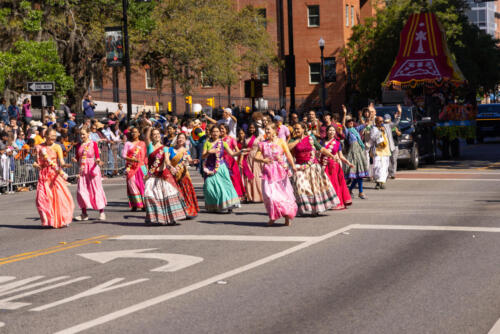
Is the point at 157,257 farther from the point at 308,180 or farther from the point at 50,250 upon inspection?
the point at 308,180

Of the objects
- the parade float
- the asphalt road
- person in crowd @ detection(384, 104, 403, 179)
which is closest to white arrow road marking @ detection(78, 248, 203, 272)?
the asphalt road

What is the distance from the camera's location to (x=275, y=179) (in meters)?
13.9

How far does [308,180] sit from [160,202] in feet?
8.50

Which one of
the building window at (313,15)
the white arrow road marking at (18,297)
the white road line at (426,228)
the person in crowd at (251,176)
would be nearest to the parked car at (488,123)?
the building window at (313,15)

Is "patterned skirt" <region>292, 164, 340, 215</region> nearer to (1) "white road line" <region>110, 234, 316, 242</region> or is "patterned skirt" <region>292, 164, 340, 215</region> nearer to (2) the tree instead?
(1) "white road line" <region>110, 234, 316, 242</region>

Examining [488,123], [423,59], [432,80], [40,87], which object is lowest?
[488,123]

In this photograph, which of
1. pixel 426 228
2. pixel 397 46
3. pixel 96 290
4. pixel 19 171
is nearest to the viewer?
pixel 96 290

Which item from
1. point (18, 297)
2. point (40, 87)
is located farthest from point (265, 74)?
point (18, 297)

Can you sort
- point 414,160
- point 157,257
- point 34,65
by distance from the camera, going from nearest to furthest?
point 157,257, point 414,160, point 34,65

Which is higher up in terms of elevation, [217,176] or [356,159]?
[356,159]

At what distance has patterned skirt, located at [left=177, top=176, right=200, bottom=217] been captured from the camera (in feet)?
50.6

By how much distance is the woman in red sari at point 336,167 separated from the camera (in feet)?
53.3

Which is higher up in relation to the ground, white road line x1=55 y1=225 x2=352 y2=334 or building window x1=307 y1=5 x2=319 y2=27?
building window x1=307 y1=5 x2=319 y2=27

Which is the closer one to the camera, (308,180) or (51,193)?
(308,180)
